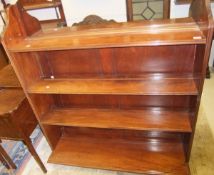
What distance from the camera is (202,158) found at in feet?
5.17

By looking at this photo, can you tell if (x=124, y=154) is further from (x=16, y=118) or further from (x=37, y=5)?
(x=37, y=5)

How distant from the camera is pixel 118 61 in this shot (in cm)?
125

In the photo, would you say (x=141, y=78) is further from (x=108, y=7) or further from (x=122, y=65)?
(x=108, y=7)

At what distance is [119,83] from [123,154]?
2.21 ft

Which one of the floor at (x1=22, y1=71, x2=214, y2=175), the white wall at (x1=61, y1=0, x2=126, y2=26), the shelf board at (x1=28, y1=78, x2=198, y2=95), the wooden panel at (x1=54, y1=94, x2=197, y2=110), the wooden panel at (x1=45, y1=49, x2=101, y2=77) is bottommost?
the floor at (x1=22, y1=71, x2=214, y2=175)

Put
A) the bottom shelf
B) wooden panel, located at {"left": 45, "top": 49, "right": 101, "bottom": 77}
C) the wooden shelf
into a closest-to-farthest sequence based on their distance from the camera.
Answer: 1. wooden panel, located at {"left": 45, "top": 49, "right": 101, "bottom": 77}
2. the bottom shelf
3. the wooden shelf

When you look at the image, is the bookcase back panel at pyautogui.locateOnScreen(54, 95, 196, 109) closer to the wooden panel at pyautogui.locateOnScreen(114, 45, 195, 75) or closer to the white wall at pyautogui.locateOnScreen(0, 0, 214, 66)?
the wooden panel at pyautogui.locateOnScreen(114, 45, 195, 75)

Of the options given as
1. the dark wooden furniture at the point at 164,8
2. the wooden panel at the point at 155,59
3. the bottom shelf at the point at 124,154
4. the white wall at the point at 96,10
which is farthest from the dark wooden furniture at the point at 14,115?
the dark wooden furniture at the point at 164,8

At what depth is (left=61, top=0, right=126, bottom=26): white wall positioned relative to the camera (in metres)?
2.36

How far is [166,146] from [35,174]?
115 centimetres

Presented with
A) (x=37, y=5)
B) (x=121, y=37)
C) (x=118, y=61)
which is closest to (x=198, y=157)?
(x=118, y=61)

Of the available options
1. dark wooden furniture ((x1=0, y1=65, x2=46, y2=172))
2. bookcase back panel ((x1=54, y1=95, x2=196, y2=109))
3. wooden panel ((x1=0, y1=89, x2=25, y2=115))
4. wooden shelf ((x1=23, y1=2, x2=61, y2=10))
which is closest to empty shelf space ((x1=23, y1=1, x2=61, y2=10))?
wooden shelf ((x1=23, y1=2, x2=61, y2=10))

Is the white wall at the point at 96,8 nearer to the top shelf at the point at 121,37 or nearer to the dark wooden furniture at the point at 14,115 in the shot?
the top shelf at the point at 121,37

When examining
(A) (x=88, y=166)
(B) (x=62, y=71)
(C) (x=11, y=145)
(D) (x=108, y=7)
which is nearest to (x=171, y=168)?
(A) (x=88, y=166)
